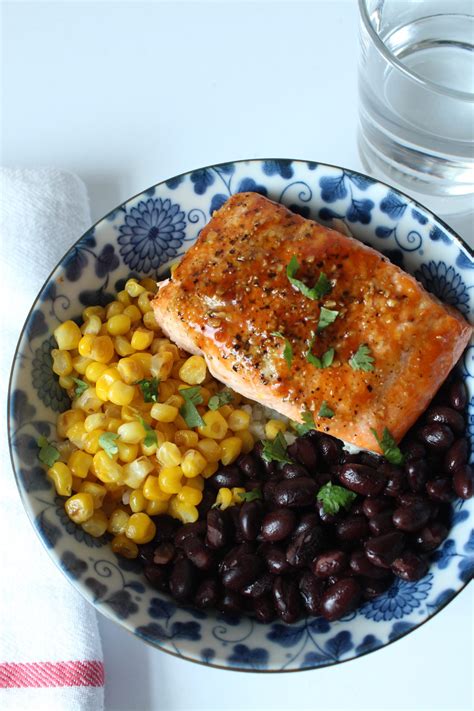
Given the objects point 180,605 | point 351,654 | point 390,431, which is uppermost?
point 390,431

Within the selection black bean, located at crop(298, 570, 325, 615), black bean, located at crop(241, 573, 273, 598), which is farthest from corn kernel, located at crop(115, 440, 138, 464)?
black bean, located at crop(298, 570, 325, 615)

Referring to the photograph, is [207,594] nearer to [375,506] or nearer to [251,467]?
[251,467]

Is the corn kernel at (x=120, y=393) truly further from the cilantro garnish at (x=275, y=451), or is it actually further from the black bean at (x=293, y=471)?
the black bean at (x=293, y=471)

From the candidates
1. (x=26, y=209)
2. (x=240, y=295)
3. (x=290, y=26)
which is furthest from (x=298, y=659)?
(x=290, y=26)

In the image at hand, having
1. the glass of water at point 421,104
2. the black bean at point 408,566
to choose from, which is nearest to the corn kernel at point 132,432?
the black bean at point 408,566

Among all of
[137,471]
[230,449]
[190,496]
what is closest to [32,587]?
[137,471]

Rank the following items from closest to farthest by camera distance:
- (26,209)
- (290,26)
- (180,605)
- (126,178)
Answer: (180,605)
(26,209)
(126,178)
(290,26)

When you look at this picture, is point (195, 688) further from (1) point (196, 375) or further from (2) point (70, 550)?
(1) point (196, 375)
